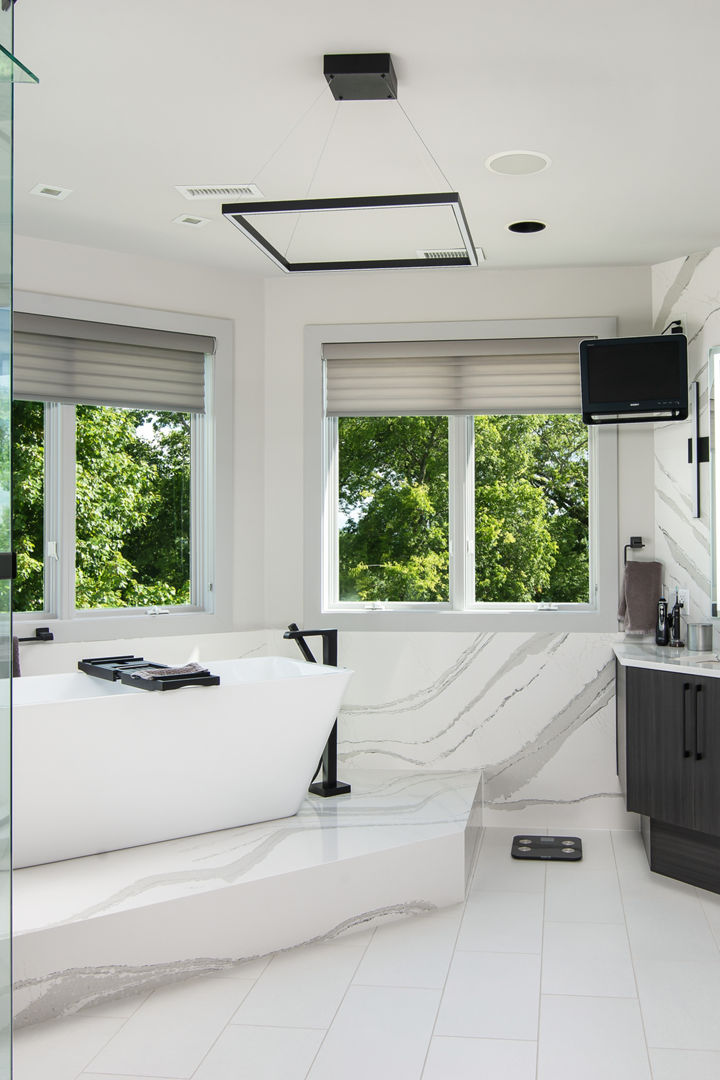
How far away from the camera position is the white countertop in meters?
3.99

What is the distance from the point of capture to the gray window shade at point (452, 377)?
197 inches

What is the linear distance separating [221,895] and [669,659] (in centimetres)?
221

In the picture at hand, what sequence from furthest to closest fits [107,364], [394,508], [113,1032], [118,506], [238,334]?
[394,508]
[238,334]
[118,506]
[107,364]
[113,1032]

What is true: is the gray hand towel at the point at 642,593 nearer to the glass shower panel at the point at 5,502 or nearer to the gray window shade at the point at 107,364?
the gray window shade at the point at 107,364

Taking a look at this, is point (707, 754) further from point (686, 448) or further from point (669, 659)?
point (686, 448)

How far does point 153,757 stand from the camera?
3623mm

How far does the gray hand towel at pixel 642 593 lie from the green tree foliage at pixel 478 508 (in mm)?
353

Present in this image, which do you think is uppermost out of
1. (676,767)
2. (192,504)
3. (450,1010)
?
(192,504)

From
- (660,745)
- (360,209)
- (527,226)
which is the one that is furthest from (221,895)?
(527,226)

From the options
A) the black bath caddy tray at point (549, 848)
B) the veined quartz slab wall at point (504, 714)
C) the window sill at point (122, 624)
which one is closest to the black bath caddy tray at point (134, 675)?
the window sill at point (122, 624)

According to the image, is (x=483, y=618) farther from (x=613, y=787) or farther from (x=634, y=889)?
(x=634, y=889)

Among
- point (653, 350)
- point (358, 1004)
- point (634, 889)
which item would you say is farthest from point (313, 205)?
point (634, 889)

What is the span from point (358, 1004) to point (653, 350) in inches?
123

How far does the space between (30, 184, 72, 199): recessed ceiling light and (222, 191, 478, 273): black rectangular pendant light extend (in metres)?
1.07
